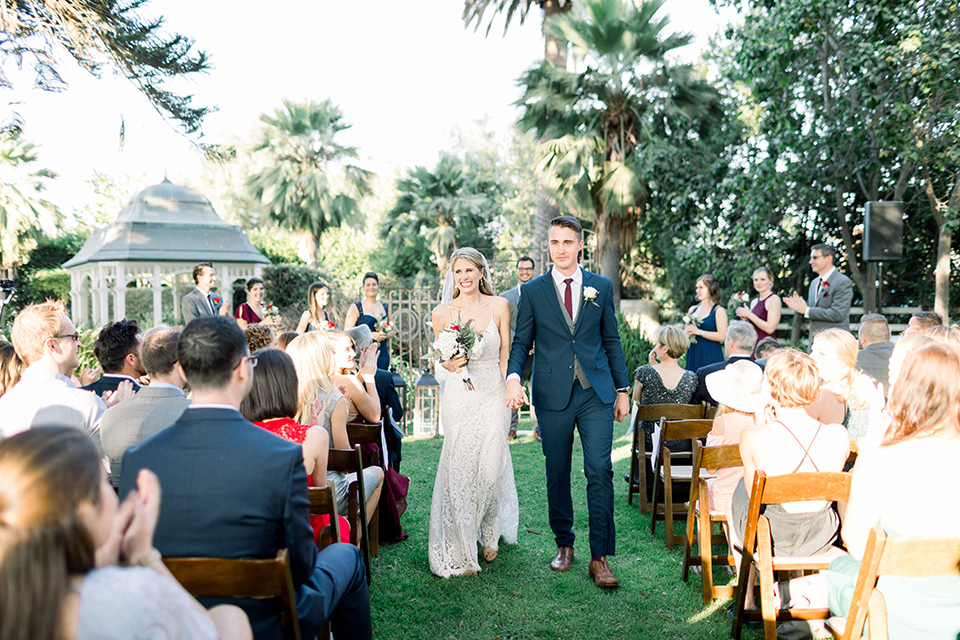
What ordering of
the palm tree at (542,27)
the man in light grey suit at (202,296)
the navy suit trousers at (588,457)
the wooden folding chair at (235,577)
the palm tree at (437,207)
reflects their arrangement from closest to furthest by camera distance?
1. the wooden folding chair at (235,577)
2. the navy suit trousers at (588,457)
3. the man in light grey suit at (202,296)
4. the palm tree at (542,27)
5. the palm tree at (437,207)

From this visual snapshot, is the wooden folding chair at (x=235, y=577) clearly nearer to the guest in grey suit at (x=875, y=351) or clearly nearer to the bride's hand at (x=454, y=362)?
the bride's hand at (x=454, y=362)

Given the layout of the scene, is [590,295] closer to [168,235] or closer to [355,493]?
[355,493]

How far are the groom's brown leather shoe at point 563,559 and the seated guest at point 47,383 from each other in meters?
2.83

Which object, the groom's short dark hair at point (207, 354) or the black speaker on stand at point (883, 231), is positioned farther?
the black speaker on stand at point (883, 231)

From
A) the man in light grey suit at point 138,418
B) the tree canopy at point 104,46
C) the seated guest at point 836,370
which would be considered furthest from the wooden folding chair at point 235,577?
the tree canopy at point 104,46

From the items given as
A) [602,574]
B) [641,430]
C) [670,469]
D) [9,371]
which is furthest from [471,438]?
[9,371]

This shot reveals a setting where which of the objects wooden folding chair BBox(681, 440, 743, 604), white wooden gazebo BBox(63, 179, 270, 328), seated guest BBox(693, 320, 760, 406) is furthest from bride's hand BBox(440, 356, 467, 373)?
white wooden gazebo BBox(63, 179, 270, 328)

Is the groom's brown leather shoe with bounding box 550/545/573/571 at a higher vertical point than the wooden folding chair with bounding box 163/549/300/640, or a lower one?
lower

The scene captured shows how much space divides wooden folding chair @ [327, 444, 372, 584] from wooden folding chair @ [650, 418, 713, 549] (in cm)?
210

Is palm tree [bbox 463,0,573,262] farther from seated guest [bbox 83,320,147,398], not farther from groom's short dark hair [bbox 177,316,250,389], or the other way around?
groom's short dark hair [bbox 177,316,250,389]

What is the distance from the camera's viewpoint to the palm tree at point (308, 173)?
24.5 metres

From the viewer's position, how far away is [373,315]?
905cm

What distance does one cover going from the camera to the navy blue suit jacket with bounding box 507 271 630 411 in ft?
13.9

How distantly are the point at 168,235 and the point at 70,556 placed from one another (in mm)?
18466
